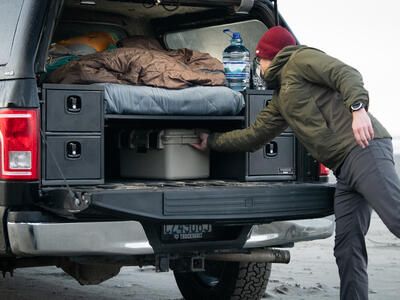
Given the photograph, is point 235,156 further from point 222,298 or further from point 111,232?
point 111,232

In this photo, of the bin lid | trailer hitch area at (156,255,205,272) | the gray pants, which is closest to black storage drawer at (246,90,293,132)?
the bin lid

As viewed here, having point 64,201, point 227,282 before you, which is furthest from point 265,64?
point 227,282

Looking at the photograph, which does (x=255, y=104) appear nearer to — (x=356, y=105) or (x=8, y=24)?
(x=356, y=105)

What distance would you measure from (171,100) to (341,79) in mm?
1188

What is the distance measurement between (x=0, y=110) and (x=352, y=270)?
6.62 ft

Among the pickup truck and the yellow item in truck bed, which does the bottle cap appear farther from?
the yellow item in truck bed

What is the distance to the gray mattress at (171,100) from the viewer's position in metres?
5.59

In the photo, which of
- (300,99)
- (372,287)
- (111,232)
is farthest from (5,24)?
(372,287)

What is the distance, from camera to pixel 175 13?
7.01 meters

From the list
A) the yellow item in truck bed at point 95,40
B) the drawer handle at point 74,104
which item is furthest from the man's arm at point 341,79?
the yellow item in truck bed at point 95,40

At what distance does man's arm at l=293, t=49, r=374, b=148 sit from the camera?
15.9 ft

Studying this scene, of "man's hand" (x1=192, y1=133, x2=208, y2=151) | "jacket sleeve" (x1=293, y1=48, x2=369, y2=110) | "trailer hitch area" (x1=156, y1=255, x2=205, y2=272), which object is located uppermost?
"jacket sleeve" (x1=293, y1=48, x2=369, y2=110)

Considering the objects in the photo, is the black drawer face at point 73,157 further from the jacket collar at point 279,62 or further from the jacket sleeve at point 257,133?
the jacket collar at point 279,62

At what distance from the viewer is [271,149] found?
6.12 metres
